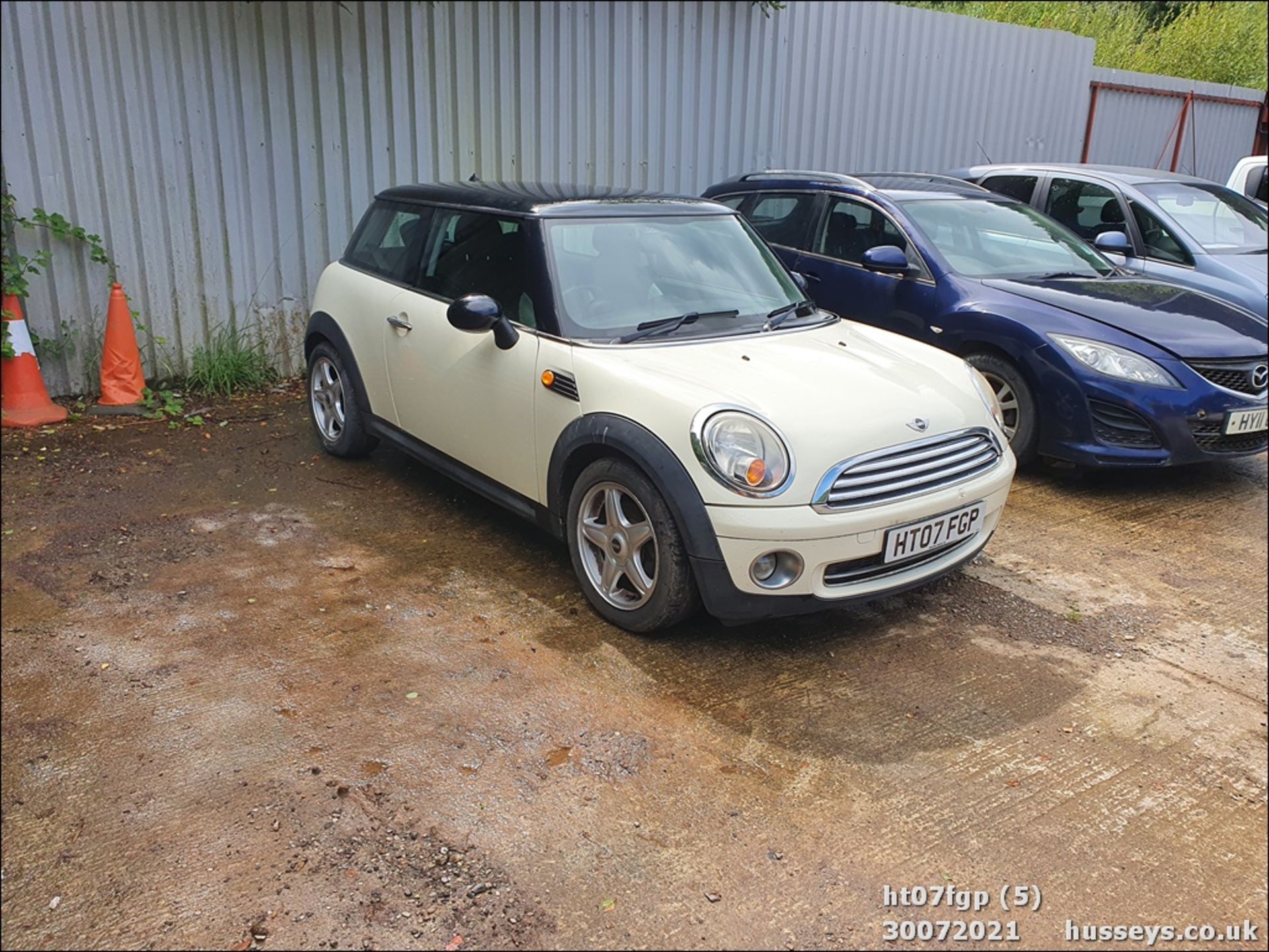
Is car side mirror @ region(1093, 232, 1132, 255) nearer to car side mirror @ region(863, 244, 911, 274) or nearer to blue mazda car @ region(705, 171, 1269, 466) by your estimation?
blue mazda car @ region(705, 171, 1269, 466)

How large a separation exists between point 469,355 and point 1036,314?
3255mm

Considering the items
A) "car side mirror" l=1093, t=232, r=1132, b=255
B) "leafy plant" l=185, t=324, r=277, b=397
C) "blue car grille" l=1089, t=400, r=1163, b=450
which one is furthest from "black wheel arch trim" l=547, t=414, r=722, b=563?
"car side mirror" l=1093, t=232, r=1132, b=255

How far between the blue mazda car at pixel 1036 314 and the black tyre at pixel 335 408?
311cm

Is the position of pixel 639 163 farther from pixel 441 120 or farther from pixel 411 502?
pixel 411 502

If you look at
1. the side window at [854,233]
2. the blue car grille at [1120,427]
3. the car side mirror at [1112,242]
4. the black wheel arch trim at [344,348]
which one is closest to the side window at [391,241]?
the black wheel arch trim at [344,348]

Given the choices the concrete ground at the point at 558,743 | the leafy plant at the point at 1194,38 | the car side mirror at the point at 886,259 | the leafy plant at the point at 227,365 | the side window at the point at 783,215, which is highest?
the leafy plant at the point at 1194,38

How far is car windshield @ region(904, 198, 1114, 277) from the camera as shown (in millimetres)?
6285

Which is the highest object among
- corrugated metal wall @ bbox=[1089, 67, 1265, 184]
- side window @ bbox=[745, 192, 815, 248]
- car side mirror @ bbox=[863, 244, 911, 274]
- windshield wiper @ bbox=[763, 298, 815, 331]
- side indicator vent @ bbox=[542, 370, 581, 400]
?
corrugated metal wall @ bbox=[1089, 67, 1265, 184]

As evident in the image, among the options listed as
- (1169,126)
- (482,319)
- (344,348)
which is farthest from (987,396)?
(1169,126)

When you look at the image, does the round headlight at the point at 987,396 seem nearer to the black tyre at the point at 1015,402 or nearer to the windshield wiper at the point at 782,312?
the windshield wiper at the point at 782,312

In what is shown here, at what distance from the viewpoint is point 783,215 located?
714 centimetres

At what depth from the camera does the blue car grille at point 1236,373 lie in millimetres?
5348

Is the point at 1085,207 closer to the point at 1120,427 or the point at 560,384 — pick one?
the point at 1120,427

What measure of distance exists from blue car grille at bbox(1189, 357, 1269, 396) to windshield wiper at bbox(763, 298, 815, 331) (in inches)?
88.6
